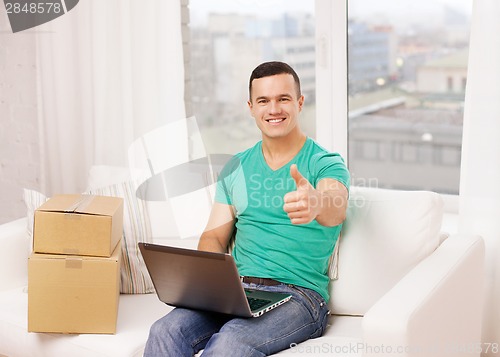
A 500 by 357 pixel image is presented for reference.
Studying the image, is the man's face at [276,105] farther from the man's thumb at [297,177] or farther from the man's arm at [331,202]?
the man's thumb at [297,177]

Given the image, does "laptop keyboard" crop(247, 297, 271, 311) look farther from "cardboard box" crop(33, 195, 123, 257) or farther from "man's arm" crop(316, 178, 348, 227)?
"cardboard box" crop(33, 195, 123, 257)

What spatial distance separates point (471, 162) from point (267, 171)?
663 mm

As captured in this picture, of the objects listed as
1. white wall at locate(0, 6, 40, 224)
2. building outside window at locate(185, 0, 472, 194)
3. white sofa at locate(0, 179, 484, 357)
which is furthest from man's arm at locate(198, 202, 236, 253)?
white wall at locate(0, 6, 40, 224)

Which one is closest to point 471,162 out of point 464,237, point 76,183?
point 464,237

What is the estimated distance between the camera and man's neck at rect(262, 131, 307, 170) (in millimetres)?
2410

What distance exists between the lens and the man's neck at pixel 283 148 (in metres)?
2.41

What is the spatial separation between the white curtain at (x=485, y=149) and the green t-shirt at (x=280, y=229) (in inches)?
18.8

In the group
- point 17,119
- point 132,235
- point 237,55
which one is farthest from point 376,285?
point 17,119

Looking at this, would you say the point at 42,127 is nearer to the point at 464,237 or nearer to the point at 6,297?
the point at 6,297

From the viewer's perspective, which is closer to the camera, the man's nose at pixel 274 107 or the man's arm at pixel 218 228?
the man's nose at pixel 274 107

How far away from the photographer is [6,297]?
2674 mm

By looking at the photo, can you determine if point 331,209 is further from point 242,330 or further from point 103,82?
point 103,82

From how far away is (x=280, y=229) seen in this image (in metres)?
2.37

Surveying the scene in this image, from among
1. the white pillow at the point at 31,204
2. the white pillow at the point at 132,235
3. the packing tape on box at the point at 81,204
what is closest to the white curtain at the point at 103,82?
the white pillow at the point at 132,235
